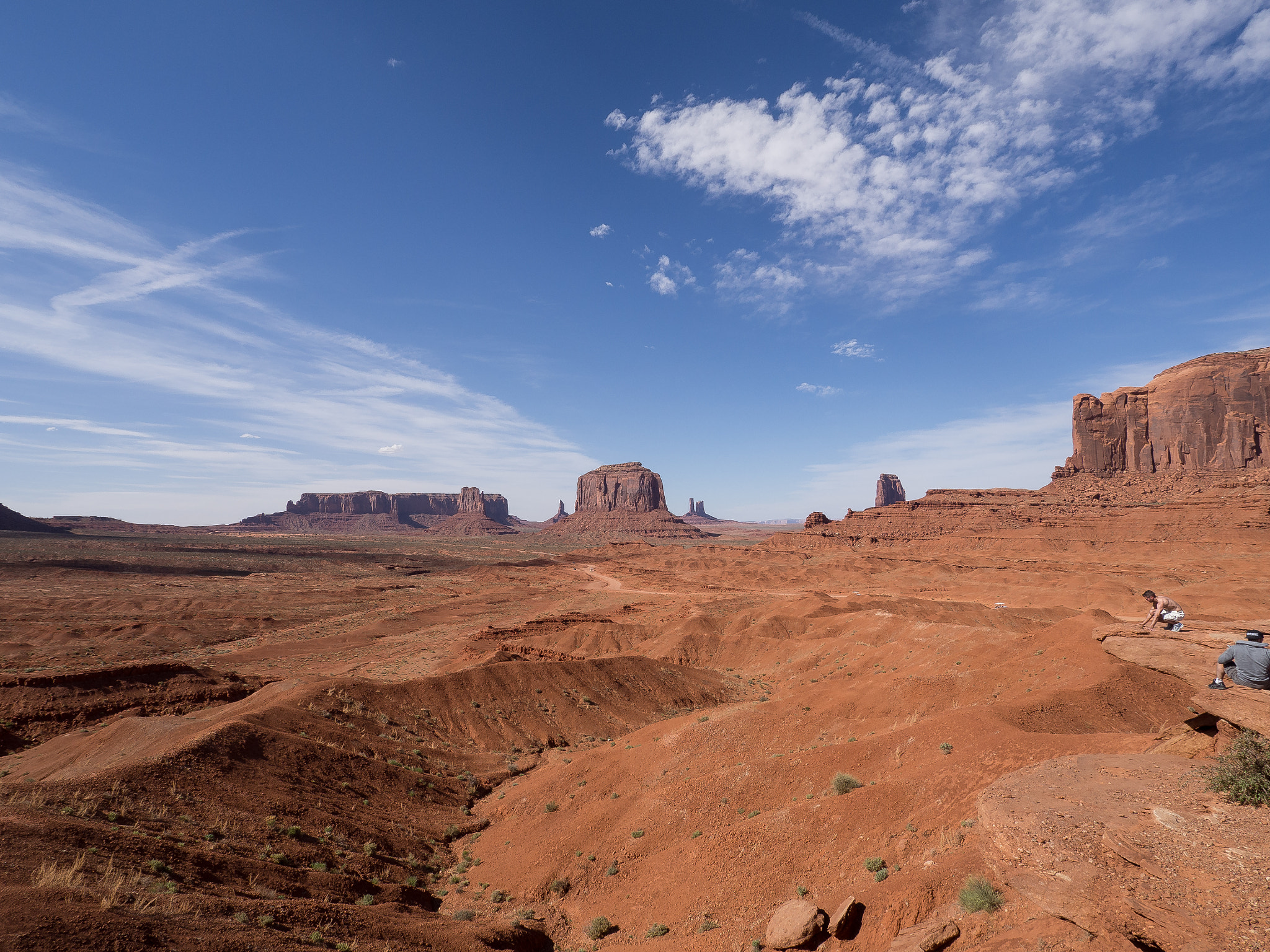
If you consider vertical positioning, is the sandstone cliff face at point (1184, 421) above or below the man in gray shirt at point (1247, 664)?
above

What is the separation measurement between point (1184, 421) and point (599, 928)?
492 feet

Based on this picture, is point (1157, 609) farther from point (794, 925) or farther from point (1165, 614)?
point (794, 925)

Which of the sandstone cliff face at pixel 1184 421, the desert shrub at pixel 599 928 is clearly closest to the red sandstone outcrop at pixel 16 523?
the desert shrub at pixel 599 928

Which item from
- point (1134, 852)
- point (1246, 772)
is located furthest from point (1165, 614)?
point (1134, 852)

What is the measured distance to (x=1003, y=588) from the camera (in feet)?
223

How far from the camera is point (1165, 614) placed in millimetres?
13430

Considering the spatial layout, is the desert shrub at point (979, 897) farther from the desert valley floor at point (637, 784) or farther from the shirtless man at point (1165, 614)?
the shirtless man at point (1165, 614)

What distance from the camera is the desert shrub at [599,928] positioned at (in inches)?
534

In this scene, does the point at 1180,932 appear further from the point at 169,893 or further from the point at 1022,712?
the point at 169,893

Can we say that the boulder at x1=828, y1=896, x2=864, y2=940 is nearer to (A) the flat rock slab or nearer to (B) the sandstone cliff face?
(A) the flat rock slab

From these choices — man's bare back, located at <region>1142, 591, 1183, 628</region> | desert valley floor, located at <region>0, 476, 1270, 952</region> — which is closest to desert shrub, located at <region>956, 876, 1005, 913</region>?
desert valley floor, located at <region>0, 476, 1270, 952</region>

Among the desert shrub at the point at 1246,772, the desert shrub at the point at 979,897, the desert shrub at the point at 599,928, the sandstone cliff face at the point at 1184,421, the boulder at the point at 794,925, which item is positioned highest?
the sandstone cliff face at the point at 1184,421

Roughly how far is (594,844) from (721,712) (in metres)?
9.63

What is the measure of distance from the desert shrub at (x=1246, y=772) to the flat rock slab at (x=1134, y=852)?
199mm
